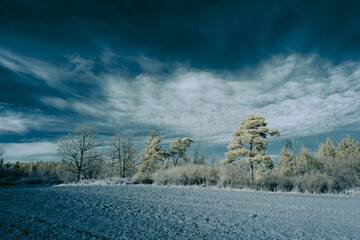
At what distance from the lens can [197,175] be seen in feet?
62.0

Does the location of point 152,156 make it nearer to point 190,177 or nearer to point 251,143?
point 190,177

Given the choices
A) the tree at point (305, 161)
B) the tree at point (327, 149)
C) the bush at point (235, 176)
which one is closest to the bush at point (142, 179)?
the bush at point (235, 176)

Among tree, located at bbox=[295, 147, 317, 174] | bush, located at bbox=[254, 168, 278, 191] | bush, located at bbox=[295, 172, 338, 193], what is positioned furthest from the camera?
tree, located at bbox=[295, 147, 317, 174]

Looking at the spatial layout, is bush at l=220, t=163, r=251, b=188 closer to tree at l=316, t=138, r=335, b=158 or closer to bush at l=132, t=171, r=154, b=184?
bush at l=132, t=171, r=154, b=184

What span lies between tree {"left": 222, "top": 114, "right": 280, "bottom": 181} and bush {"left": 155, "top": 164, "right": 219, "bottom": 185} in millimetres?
1969

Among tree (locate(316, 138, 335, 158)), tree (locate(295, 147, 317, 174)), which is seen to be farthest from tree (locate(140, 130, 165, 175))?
tree (locate(316, 138, 335, 158))

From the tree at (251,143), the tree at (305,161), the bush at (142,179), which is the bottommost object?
the bush at (142,179)

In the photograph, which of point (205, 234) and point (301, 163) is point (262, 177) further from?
point (301, 163)

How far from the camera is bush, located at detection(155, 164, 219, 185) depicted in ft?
60.2

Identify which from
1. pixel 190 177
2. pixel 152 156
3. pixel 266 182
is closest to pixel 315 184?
pixel 266 182

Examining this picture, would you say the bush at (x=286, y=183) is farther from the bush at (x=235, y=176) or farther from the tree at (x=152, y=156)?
the tree at (x=152, y=156)

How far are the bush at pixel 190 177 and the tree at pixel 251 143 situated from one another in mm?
1969

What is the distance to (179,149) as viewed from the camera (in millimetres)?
32906

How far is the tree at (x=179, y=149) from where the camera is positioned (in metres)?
32.4
